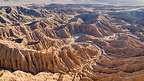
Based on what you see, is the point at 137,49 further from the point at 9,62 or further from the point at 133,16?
the point at 133,16

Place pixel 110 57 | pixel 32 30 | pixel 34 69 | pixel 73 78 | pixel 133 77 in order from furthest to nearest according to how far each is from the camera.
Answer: pixel 32 30, pixel 110 57, pixel 34 69, pixel 73 78, pixel 133 77

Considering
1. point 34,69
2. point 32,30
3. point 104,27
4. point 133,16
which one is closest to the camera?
point 34,69

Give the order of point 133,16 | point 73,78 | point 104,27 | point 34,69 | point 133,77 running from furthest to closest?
1. point 133,16
2. point 104,27
3. point 34,69
4. point 73,78
5. point 133,77

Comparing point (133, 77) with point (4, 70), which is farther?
point (4, 70)

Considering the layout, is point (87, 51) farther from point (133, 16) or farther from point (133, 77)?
point (133, 16)

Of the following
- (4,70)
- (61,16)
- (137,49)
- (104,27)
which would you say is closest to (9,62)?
(4,70)

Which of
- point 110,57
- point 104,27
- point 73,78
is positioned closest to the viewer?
point 73,78

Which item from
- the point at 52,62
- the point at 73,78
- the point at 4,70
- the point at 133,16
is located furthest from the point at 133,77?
the point at 133,16

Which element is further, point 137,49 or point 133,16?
point 133,16
